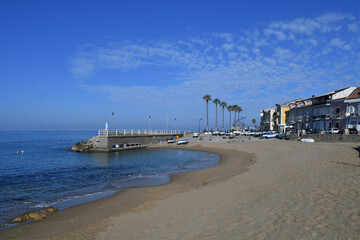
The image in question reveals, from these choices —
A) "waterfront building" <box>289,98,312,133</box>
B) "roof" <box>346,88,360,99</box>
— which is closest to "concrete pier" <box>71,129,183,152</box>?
"waterfront building" <box>289,98,312,133</box>

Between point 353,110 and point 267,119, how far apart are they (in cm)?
4242

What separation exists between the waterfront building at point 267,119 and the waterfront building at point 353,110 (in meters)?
36.3

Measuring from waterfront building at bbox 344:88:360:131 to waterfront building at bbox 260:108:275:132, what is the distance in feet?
119

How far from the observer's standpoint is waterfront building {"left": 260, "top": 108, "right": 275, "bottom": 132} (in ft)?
277

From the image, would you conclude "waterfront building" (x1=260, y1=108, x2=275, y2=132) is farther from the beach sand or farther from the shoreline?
the shoreline

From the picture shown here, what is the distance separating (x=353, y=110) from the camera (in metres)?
45.8

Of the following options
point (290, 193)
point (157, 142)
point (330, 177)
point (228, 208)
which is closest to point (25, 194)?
point (228, 208)

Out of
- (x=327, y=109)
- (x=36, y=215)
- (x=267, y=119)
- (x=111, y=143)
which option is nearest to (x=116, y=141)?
(x=111, y=143)

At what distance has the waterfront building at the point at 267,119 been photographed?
8429 centimetres

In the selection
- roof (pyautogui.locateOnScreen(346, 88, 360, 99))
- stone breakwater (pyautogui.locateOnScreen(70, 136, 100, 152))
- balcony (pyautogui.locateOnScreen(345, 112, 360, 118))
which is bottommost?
stone breakwater (pyautogui.locateOnScreen(70, 136, 100, 152))

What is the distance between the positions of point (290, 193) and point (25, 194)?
54.3ft

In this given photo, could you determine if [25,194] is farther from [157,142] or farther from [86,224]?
[157,142]

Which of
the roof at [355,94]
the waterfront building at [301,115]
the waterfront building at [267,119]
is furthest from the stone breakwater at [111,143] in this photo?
the waterfront building at [267,119]

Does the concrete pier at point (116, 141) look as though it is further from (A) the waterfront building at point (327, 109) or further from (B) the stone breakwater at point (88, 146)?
(A) the waterfront building at point (327, 109)
